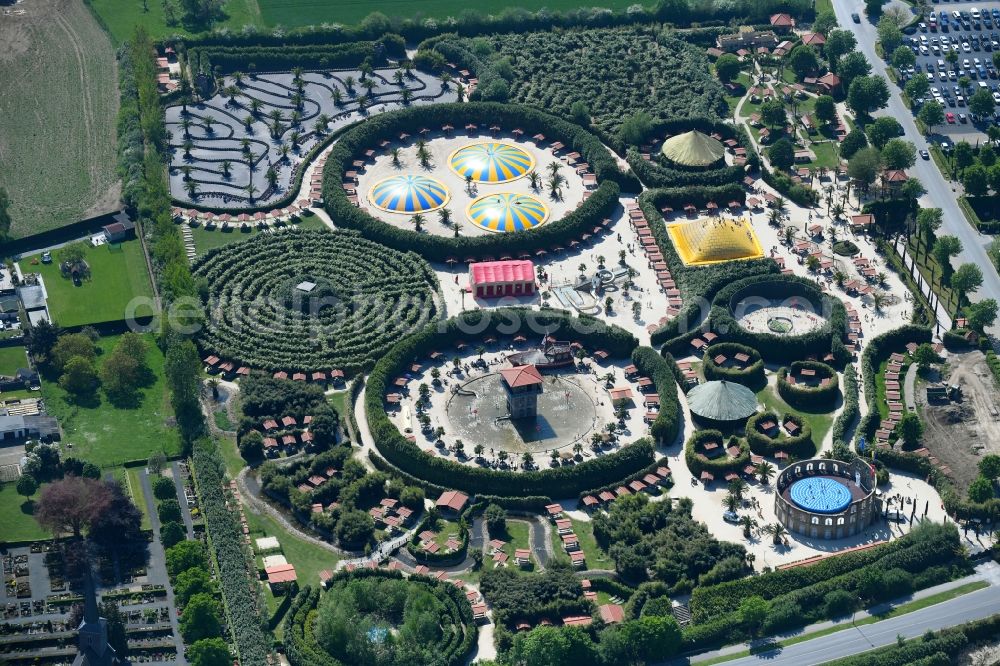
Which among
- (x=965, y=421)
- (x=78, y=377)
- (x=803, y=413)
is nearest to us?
(x=965, y=421)

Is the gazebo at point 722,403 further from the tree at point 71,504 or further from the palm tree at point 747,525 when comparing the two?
the tree at point 71,504

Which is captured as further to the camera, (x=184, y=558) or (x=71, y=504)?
(x=71, y=504)

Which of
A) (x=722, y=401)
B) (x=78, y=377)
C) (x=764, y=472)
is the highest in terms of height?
(x=722, y=401)

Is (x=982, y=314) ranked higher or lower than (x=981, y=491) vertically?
higher

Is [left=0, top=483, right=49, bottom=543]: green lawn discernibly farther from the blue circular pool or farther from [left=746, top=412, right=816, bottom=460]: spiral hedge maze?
the blue circular pool

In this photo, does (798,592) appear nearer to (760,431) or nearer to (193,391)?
(760,431)

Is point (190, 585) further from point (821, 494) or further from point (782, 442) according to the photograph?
point (782, 442)

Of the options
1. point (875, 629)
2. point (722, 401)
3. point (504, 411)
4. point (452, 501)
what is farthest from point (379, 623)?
point (722, 401)
